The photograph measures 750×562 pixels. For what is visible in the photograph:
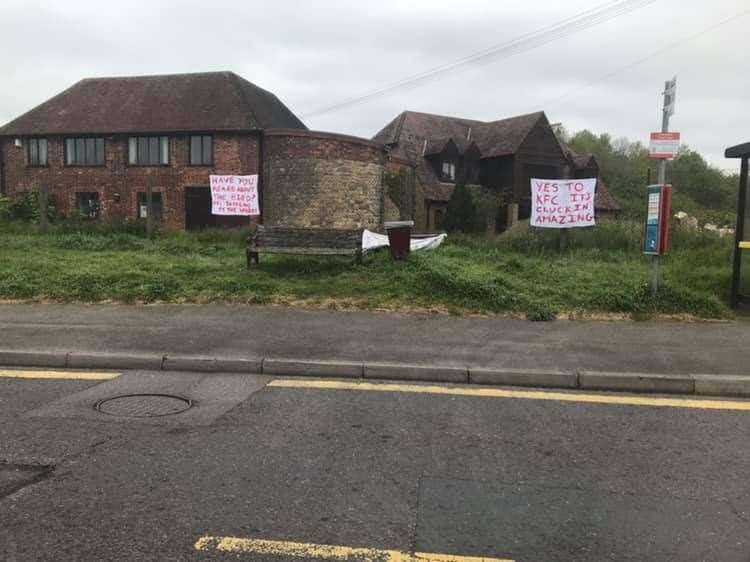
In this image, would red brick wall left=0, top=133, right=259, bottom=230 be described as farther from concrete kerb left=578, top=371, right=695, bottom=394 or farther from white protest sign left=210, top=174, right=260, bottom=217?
concrete kerb left=578, top=371, right=695, bottom=394

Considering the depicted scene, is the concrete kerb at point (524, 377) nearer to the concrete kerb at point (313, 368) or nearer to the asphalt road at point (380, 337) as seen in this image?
the asphalt road at point (380, 337)

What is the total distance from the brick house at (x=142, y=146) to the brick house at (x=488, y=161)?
371 inches

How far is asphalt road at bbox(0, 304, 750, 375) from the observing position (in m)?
7.04

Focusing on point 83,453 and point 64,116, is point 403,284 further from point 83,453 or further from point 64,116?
point 64,116

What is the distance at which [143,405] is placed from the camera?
553 centimetres

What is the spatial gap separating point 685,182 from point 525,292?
61685mm

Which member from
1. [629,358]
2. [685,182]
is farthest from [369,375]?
[685,182]

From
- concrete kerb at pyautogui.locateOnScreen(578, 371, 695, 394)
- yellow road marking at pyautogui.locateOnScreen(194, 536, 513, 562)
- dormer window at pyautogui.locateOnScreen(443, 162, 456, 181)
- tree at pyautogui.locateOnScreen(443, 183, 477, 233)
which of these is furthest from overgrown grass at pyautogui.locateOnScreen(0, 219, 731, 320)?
dormer window at pyautogui.locateOnScreen(443, 162, 456, 181)

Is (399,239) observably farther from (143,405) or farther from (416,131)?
(416,131)

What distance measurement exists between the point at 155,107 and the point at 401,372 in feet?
98.8

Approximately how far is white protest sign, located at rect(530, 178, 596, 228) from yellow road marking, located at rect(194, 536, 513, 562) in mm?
12906

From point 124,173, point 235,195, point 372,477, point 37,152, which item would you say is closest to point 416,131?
point 124,173

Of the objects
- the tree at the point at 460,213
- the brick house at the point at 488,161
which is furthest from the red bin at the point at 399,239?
the brick house at the point at 488,161

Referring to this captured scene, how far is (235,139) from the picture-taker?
1179 inches
